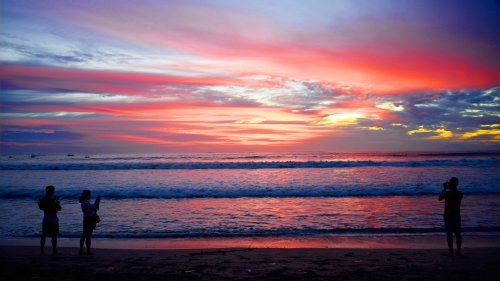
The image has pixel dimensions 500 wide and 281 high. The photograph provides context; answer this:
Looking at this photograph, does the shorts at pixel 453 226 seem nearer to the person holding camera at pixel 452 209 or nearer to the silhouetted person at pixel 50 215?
the person holding camera at pixel 452 209

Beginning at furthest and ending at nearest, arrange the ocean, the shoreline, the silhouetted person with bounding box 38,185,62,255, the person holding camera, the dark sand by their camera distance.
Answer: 1. the ocean
2. the shoreline
3. the silhouetted person with bounding box 38,185,62,255
4. the person holding camera
5. the dark sand

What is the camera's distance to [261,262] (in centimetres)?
738

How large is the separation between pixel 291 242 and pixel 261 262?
2.51 meters

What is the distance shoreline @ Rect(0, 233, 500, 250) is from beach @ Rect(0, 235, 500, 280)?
0.27 ft

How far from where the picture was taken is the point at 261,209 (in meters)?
14.8

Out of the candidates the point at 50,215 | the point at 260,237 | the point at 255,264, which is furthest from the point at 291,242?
the point at 50,215

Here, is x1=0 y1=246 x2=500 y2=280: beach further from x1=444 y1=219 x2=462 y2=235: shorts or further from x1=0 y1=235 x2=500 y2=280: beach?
x1=444 y1=219 x2=462 y2=235: shorts

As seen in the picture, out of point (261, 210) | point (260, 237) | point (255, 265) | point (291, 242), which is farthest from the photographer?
point (261, 210)

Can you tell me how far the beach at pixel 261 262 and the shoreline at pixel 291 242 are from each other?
0.27 ft

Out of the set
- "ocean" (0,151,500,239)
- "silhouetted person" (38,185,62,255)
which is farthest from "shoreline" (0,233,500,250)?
"silhouetted person" (38,185,62,255)

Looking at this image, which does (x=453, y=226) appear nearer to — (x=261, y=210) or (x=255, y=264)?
(x=255, y=264)

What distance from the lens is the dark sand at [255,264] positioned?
6.34 m

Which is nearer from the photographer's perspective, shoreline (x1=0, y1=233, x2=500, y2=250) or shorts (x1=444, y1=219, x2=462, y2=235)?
shorts (x1=444, y1=219, x2=462, y2=235)

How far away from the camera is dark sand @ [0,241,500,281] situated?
20.8 ft
